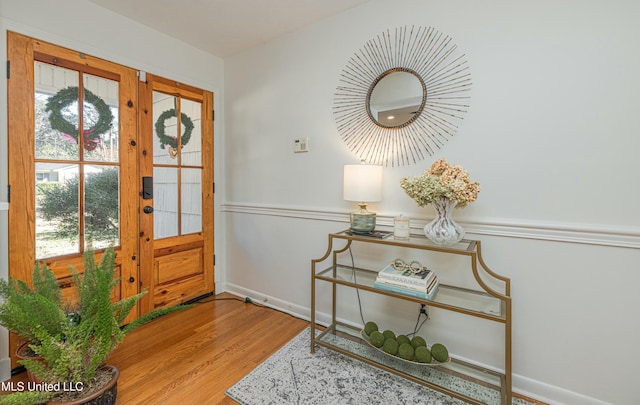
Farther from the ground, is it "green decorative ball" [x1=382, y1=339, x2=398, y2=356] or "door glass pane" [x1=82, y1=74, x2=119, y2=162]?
"door glass pane" [x1=82, y1=74, x2=119, y2=162]

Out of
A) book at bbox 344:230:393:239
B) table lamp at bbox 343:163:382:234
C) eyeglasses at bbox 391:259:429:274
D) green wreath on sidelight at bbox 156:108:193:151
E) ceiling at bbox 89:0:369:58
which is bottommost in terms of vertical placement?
eyeglasses at bbox 391:259:429:274

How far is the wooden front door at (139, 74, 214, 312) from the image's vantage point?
7.67 ft

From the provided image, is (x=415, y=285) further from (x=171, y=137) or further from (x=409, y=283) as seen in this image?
(x=171, y=137)

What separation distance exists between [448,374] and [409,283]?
1.95 ft

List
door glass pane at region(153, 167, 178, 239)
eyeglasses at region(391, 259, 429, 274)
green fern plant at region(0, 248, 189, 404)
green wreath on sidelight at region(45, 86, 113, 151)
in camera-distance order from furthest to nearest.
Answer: door glass pane at region(153, 167, 178, 239), green wreath on sidelight at region(45, 86, 113, 151), eyeglasses at region(391, 259, 429, 274), green fern plant at region(0, 248, 189, 404)

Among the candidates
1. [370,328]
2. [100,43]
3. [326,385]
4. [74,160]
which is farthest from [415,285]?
[100,43]

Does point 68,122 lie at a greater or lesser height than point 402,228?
greater

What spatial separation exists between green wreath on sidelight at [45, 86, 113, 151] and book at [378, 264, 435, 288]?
2191 mm

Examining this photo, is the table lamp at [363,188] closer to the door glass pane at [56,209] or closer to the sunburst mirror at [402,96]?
the sunburst mirror at [402,96]

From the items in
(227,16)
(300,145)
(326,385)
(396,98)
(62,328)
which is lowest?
(326,385)

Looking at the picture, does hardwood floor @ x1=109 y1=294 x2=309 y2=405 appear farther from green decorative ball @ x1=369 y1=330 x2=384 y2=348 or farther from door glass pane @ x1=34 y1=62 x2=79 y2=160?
door glass pane @ x1=34 y1=62 x2=79 y2=160

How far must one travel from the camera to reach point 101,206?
208 cm

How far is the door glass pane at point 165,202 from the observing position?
240 cm

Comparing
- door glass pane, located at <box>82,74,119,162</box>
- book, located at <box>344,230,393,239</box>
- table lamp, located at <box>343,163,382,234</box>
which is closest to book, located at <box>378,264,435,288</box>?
book, located at <box>344,230,393,239</box>
